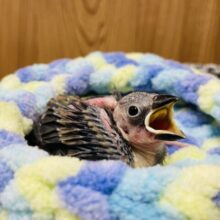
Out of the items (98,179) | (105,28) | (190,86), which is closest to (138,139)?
(98,179)

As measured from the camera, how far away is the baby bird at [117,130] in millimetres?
808

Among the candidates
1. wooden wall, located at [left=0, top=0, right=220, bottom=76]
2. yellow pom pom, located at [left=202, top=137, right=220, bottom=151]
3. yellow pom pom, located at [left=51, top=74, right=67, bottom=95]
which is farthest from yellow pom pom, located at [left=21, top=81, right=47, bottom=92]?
yellow pom pom, located at [left=202, top=137, right=220, bottom=151]

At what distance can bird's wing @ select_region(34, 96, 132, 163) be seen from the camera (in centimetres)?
81

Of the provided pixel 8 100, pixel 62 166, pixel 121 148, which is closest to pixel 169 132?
pixel 121 148

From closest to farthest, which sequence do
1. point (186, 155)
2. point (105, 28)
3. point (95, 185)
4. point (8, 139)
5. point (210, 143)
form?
1. point (95, 185)
2. point (8, 139)
3. point (186, 155)
4. point (210, 143)
5. point (105, 28)

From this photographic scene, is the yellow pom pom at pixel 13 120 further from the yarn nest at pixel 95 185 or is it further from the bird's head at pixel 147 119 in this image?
the bird's head at pixel 147 119

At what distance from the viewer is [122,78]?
1.11m

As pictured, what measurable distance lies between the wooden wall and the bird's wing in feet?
1.43

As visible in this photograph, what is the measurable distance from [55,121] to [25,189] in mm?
222

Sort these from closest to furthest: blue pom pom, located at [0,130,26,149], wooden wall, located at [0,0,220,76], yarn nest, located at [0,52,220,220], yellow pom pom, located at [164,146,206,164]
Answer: yarn nest, located at [0,52,220,220], blue pom pom, located at [0,130,26,149], yellow pom pom, located at [164,146,206,164], wooden wall, located at [0,0,220,76]

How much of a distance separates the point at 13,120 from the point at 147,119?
23cm

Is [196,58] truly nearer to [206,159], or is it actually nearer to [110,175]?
A: [206,159]

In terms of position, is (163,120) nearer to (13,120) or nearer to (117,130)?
(117,130)

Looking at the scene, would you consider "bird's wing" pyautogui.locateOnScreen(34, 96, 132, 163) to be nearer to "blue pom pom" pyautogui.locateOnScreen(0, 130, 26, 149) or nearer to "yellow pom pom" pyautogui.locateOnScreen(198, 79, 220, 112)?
"blue pom pom" pyautogui.locateOnScreen(0, 130, 26, 149)
